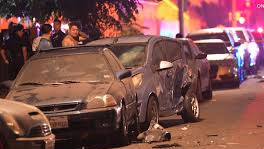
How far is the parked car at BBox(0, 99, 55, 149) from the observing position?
26.6 feet

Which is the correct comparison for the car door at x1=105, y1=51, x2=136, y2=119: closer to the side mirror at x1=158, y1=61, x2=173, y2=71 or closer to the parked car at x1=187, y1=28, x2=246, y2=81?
the side mirror at x1=158, y1=61, x2=173, y2=71

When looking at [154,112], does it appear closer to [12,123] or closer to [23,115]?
[23,115]

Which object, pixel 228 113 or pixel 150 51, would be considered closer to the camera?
pixel 150 51

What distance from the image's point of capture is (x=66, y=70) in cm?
1134

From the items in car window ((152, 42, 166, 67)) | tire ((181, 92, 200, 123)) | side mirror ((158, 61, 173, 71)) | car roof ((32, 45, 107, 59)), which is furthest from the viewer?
tire ((181, 92, 200, 123))

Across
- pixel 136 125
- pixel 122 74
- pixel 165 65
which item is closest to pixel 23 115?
pixel 122 74

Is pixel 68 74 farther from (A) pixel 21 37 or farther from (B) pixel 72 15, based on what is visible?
(B) pixel 72 15

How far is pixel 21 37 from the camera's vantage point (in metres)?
15.7

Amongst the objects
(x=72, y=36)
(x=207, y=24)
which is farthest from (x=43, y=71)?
(x=207, y=24)

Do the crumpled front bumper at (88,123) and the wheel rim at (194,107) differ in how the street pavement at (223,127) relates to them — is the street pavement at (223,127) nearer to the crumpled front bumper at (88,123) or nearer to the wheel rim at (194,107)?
the wheel rim at (194,107)

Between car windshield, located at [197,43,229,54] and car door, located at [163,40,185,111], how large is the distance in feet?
27.2

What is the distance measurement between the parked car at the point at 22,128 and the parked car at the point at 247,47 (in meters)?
18.3

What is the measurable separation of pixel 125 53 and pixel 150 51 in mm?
547

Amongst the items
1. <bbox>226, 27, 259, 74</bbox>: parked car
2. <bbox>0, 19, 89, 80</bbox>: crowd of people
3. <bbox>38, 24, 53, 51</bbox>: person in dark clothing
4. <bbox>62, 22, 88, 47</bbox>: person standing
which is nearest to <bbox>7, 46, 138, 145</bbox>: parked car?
<bbox>38, 24, 53, 51</bbox>: person in dark clothing
